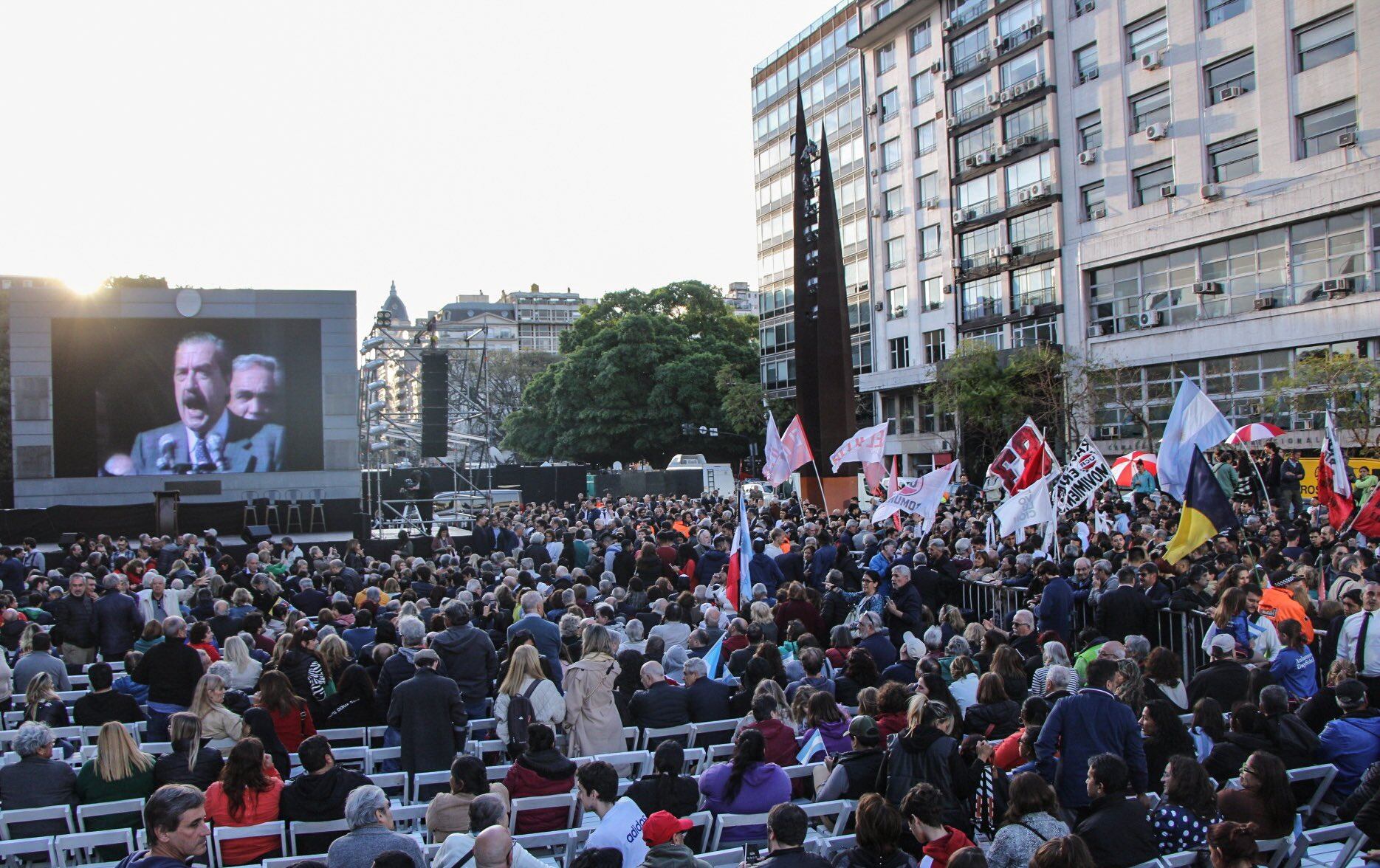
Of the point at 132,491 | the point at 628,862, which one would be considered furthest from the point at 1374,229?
the point at 132,491

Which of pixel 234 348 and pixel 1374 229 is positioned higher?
pixel 1374 229

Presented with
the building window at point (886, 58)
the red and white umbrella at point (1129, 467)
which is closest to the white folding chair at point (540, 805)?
the red and white umbrella at point (1129, 467)

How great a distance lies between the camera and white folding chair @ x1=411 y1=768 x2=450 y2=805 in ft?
24.3

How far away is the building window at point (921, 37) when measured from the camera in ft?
163

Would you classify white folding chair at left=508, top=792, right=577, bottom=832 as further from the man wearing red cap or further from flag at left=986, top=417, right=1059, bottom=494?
flag at left=986, top=417, right=1059, bottom=494

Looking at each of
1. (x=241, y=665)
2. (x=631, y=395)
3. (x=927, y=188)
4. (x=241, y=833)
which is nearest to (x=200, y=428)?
(x=241, y=665)

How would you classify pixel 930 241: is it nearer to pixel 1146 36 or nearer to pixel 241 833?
pixel 1146 36

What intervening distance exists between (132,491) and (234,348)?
4457 millimetres

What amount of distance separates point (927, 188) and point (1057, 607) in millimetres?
42692

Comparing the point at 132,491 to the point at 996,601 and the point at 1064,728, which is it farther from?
the point at 1064,728

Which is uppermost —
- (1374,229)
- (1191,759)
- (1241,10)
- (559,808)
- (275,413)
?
(1241,10)

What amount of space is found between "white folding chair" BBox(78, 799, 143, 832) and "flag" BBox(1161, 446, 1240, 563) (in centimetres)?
980

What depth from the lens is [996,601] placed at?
13.6m

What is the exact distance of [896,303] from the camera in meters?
52.9
